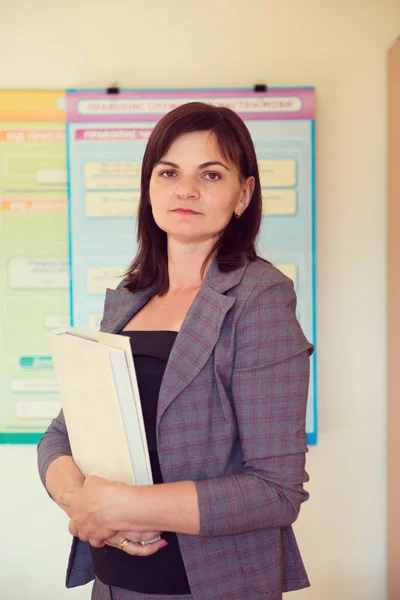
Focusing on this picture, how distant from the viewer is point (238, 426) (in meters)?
0.98

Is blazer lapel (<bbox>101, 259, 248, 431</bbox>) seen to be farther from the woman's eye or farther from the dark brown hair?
the woman's eye

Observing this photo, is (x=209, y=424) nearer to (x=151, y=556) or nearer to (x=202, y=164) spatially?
(x=151, y=556)

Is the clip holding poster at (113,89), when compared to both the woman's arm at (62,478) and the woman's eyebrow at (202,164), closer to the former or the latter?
the woman's eyebrow at (202,164)

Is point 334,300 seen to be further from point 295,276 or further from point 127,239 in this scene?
point 127,239

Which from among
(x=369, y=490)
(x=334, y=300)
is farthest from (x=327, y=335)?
(x=369, y=490)

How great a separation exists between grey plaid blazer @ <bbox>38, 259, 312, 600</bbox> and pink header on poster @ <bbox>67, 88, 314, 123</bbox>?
4.28ft

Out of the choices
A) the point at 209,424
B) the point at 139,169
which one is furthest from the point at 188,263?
the point at 139,169

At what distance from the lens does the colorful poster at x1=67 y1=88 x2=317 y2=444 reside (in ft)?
7.18

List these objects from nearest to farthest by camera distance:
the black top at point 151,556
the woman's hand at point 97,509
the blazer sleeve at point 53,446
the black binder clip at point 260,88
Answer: the woman's hand at point 97,509
the black top at point 151,556
the blazer sleeve at point 53,446
the black binder clip at point 260,88

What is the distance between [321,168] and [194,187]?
1262 millimetres

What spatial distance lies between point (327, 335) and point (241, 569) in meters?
1.36

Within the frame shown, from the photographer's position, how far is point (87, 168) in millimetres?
2207

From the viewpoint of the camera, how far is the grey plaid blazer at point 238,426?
94cm

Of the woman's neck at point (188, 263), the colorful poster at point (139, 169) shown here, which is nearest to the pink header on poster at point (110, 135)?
the colorful poster at point (139, 169)
